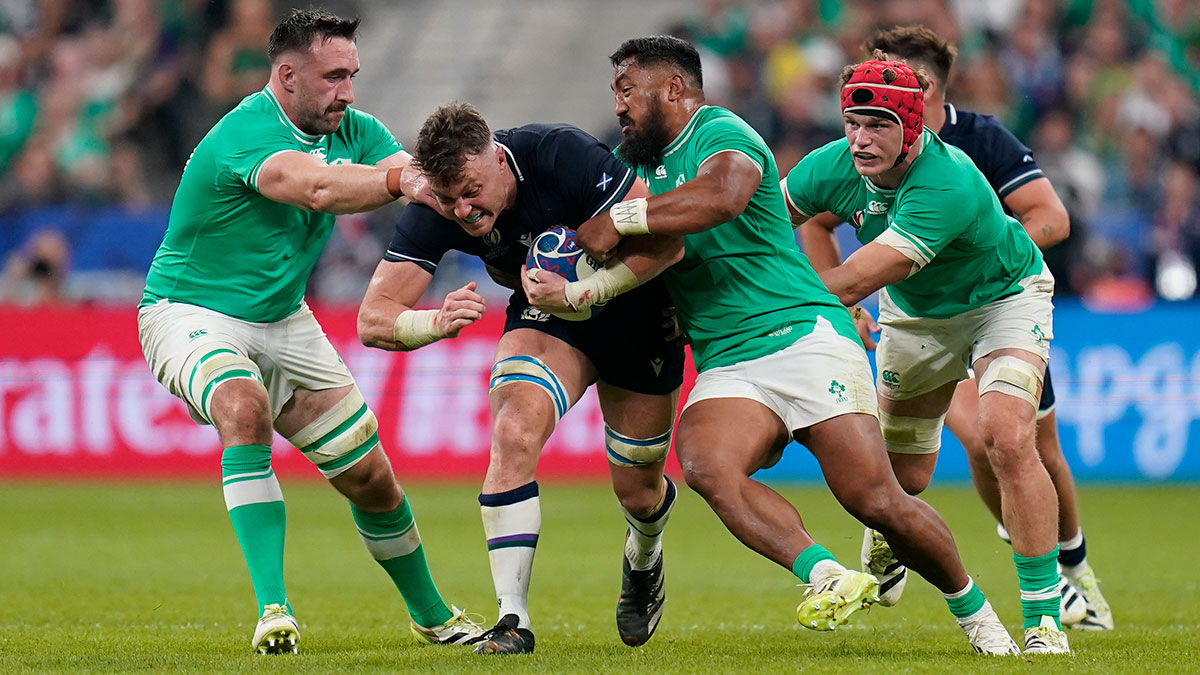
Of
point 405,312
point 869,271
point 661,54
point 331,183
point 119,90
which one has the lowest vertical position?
point 869,271

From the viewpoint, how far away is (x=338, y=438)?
7238 mm

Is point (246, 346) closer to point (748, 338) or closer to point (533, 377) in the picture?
point (533, 377)

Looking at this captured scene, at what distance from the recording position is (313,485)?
1622 cm

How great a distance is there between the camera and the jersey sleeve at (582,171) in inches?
260

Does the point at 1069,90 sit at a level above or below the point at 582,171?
below

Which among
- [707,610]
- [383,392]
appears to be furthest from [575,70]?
[707,610]

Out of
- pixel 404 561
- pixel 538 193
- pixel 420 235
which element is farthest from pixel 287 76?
pixel 404 561

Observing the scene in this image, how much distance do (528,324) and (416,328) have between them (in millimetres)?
658

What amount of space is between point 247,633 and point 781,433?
279cm

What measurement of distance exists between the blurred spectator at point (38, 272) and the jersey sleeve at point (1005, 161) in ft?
38.8

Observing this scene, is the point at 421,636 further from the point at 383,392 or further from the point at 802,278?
the point at 383,392

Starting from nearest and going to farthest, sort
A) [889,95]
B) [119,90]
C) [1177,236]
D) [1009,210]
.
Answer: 1. [889,95]
2. [1009,210]
3. [1177,236]
4. [119,90]

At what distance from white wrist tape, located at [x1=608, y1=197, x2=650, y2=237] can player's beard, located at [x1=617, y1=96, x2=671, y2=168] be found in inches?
19.1

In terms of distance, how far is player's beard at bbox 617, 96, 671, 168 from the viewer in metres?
6.74
